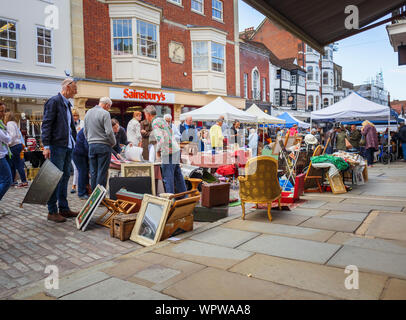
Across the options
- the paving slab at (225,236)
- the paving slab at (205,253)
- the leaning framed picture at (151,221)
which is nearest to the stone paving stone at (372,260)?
the paving slab at (205,253)

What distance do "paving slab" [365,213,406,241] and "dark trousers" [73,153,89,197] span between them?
5556mm

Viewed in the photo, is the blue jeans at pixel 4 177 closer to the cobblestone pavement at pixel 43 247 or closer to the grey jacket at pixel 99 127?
the cobblestone pavement at pixel 43 247

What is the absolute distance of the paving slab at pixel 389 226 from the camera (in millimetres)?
4336

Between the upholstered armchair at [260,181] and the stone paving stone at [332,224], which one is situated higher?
the upholstered armchair at [260,181]

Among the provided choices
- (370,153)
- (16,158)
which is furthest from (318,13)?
(370,153)

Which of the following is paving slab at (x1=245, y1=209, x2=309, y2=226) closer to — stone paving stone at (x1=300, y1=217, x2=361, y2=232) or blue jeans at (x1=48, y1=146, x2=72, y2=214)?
stone paving stone at (x1=300, y1=217, x2=361, y2=232)

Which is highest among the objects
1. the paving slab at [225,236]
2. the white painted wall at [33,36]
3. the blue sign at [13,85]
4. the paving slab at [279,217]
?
the white painted wall at [33,36]

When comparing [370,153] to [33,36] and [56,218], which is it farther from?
[33,36]

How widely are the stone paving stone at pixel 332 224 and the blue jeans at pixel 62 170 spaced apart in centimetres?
390

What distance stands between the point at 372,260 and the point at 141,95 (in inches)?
602

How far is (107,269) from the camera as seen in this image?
3.32 m

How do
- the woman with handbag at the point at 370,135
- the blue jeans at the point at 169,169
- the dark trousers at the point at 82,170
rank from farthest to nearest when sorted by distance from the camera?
the woman with handbag at the point at 370,135, the dark trousers at the point at 82,170, the blue jeans at the point at 169,169

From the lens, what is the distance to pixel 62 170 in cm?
525
